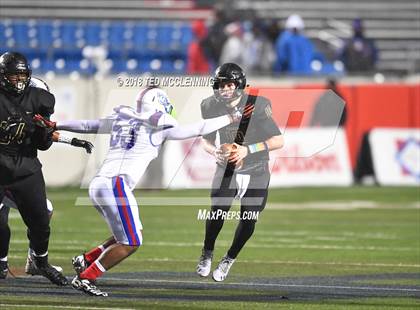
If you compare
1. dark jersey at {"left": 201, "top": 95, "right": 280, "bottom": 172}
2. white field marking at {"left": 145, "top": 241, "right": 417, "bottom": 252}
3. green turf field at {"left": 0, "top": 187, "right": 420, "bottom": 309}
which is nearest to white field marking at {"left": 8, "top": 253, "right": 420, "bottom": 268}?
green turf field at {"left": 0, "top": 187, "right": 420, "bottom": 309}

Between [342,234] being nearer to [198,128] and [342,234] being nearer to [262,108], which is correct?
[262,108]

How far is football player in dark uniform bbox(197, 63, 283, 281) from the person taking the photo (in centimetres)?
931

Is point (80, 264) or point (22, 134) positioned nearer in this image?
point (22, 134)

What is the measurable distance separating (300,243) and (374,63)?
10.8 m

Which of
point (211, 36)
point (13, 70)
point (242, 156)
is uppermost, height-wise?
point (13, 70)

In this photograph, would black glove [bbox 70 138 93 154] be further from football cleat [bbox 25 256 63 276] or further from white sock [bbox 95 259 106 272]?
football cleat [bbox 25 256 63 276]

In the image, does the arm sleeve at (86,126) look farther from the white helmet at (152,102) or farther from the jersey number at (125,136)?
the white helmet at (152,102)

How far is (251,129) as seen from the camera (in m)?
9.53

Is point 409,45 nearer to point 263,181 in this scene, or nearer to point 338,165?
point 338,165

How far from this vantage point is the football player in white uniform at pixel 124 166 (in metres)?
8.42

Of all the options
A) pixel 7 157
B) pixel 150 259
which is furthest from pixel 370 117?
pixel 7 157

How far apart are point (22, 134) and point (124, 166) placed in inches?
33.2

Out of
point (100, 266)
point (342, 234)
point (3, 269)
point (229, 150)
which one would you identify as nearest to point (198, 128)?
point (229, 150)

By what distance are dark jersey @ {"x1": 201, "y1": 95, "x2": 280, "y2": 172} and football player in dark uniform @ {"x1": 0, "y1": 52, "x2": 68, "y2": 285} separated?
1.46 metres
